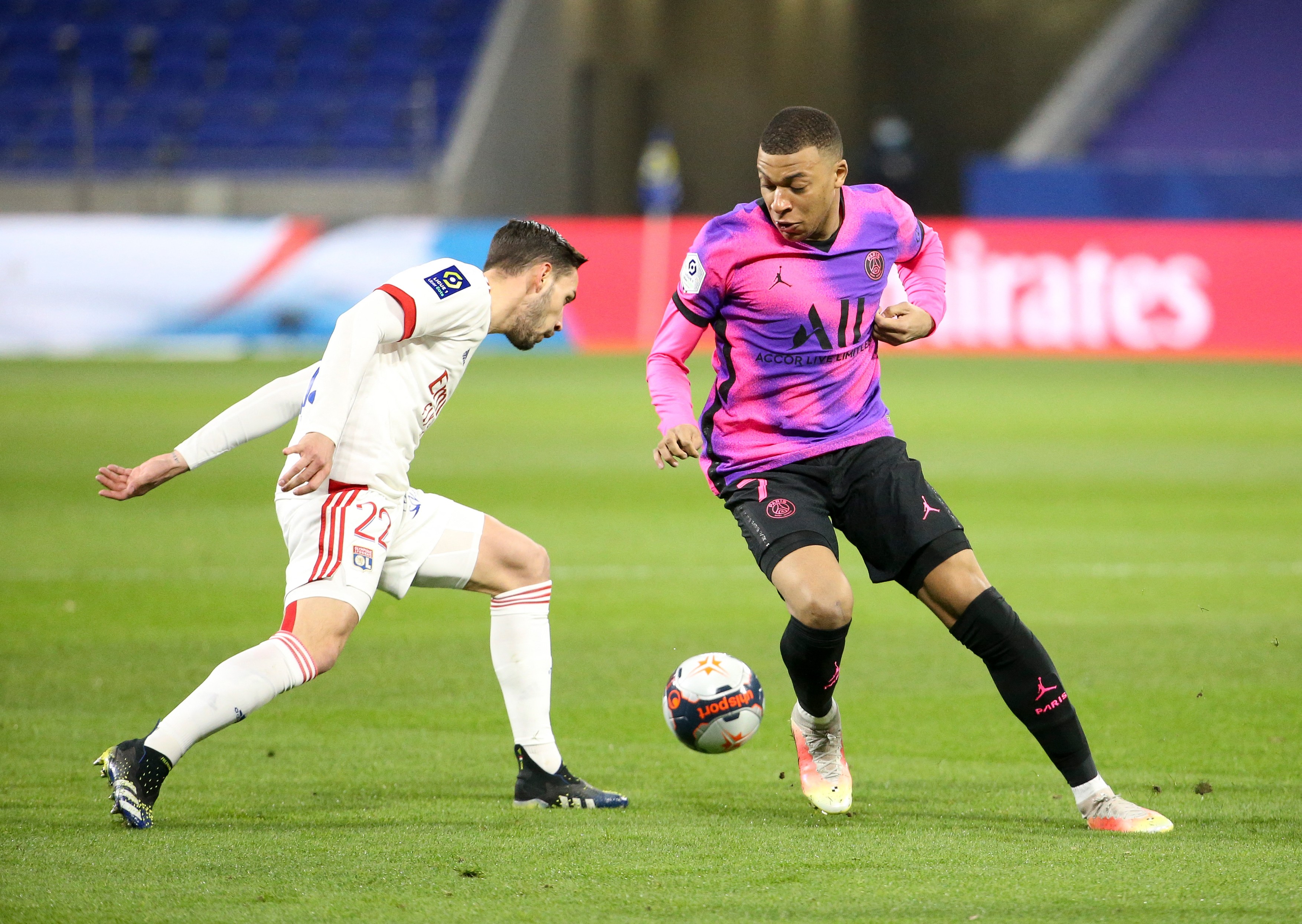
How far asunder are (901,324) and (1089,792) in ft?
4.70

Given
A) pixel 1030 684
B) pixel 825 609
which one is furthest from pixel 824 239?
pixel 1030 684

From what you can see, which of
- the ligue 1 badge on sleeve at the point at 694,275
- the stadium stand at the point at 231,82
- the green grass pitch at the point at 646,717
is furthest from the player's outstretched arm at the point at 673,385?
the stadium stand at the point at 231,82

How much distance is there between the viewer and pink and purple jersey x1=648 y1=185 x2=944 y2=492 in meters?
4.93

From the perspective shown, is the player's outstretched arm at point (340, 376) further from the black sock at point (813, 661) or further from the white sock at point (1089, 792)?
the white sock at point (1089, 792)

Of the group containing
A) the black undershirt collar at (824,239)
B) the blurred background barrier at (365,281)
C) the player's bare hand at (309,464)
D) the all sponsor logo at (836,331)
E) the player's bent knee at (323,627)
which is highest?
the blurred background barrier at (365,281)

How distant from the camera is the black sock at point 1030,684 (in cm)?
468

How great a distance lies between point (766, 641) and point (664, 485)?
5.63 metres

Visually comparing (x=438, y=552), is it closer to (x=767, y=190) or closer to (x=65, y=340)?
(x=767, y=190)

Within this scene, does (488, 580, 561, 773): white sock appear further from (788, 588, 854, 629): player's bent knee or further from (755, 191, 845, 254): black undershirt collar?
(755, 191, 845, 254): black undershirt collar

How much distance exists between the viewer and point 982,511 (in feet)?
38.3

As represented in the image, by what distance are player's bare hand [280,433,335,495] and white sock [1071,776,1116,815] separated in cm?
228

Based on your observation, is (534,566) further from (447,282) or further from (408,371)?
(447,282)

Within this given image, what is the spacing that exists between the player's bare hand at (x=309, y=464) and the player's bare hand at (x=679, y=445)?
0.91m

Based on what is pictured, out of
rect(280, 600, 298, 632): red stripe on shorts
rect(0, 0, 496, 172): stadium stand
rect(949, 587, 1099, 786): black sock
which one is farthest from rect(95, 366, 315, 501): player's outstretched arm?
rect(0, 0, 496, 172): stadium stand
